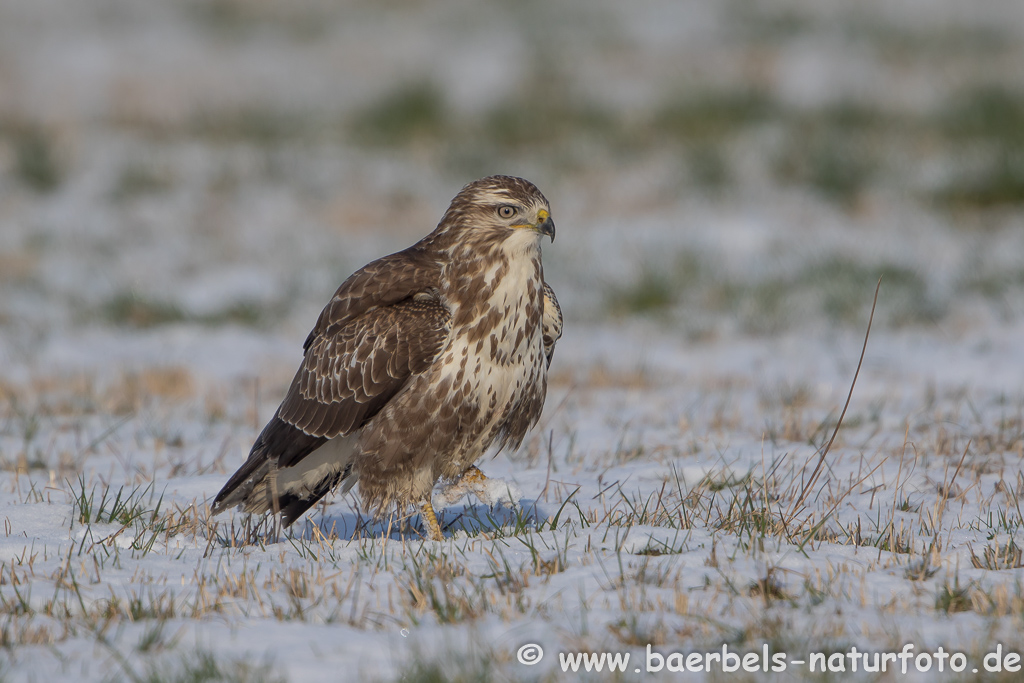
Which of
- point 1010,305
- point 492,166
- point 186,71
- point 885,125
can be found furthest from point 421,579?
point 186,71

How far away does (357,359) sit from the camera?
15.2ft

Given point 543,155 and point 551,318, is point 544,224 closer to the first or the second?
point 551,318

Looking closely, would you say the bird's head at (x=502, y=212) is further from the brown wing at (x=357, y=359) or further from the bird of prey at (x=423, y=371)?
the brown wing at (x=357, y=359)

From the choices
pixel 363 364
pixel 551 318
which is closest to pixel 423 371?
pixel 363 364

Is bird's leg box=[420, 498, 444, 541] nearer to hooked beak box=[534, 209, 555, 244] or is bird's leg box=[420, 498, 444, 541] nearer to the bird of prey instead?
the bird of prey

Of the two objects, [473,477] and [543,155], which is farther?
[543,155]

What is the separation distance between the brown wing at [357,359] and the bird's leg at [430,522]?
431 millimetres

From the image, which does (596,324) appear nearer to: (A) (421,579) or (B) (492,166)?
(B) (492,166)

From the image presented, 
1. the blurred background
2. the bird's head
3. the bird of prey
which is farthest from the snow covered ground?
the bird's head

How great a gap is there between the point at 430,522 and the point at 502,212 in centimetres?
131

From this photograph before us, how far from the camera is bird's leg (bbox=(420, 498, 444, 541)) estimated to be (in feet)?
14.8

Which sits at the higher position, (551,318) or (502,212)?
(502,212)

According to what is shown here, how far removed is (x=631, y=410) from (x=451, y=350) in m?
3.11

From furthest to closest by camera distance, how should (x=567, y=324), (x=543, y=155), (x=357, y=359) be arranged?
(x=543, y=155)
(x=567, y=324)
(x=357, y=359)
